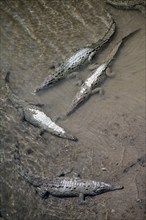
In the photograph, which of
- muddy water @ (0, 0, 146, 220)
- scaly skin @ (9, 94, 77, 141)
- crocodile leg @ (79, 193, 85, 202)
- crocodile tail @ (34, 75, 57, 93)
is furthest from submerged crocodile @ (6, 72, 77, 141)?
crocodile leg @ (79, 193, 85, 202)

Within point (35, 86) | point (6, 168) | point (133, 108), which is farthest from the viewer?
point (35, 86)

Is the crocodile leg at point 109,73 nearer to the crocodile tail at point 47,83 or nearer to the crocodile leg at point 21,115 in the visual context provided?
the crocodile tail at point 47,83

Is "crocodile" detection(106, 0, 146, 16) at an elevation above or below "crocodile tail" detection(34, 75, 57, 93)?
above

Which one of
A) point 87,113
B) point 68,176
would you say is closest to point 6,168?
point 68,176

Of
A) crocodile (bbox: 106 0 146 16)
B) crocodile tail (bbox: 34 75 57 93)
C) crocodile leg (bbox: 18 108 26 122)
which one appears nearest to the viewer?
crocodile leg (bbox: 18 108 26 122)

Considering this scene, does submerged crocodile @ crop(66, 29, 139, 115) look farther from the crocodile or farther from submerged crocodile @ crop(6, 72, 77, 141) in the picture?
the crocodile

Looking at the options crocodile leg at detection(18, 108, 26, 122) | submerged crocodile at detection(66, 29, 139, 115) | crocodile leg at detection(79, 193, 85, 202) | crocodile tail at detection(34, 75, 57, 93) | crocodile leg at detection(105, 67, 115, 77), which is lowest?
crocodile leg at detection(18, 108, 26, 122)

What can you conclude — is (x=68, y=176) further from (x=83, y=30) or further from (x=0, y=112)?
(x=83, y=30)
